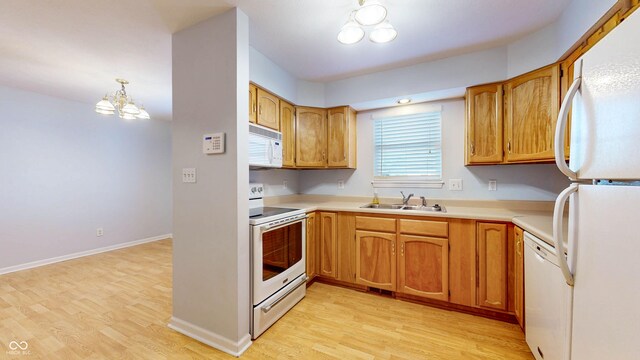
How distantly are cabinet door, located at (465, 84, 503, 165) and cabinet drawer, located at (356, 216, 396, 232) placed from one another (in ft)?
3.31

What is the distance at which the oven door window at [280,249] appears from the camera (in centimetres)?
192

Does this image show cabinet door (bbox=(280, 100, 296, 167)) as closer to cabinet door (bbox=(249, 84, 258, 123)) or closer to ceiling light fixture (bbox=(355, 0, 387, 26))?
cabinet door (bbox=(249, 84, 258, 123))

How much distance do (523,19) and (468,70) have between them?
53 cm

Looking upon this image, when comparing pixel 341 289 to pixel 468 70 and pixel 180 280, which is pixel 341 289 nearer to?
pixel 180 280

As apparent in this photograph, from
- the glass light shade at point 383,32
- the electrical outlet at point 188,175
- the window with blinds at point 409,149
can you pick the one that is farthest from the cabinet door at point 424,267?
the electrical outlet at point 188,175

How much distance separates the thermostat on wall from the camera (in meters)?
1.69

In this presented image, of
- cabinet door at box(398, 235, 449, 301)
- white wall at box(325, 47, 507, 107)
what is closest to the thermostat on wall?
white wall at box(325, 47, 507, 107)

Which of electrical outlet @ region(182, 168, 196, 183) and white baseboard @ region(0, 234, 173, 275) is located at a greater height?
electrical outlet @ region(182, 168, 196, 183)

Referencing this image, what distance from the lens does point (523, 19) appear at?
6.02 feet

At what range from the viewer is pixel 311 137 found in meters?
2.98

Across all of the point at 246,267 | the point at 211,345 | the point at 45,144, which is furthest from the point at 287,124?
the point at 45,144

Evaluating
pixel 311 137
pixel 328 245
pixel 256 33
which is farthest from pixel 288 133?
pixel 328 245

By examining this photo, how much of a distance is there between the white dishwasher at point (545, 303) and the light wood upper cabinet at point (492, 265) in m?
0.29

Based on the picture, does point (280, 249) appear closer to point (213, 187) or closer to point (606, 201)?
point (213, 187)
